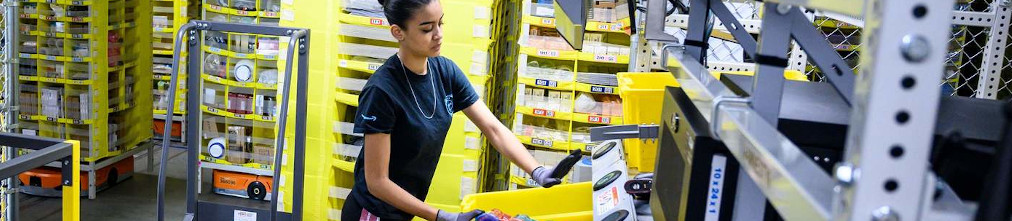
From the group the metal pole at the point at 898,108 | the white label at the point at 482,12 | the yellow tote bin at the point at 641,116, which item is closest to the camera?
the metal pole at the point at 898,108

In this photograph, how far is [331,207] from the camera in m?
5.31

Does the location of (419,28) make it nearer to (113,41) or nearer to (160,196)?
(160,196)

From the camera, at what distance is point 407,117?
124 inches

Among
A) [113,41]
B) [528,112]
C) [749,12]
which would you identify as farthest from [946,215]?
[113,41]

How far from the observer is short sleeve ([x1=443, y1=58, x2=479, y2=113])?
3451mm

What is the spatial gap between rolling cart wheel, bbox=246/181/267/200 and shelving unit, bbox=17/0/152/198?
132 cm

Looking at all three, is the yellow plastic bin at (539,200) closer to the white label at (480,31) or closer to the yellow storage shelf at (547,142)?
the white label at (480,31)

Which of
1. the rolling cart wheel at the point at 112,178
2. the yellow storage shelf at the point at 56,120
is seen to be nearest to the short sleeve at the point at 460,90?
the yellow storage shelf at the point at 56,120

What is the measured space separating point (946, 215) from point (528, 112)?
4.42 meters

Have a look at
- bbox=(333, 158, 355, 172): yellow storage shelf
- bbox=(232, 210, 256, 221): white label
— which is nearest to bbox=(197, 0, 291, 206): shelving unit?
bbox=(333, 158, 355, 172): yellow storage shelf

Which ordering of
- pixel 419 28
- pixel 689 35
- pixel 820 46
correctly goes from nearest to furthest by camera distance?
pixel 820 46
pixel 689 35
pixel 419 28

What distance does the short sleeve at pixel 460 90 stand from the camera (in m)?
3.45

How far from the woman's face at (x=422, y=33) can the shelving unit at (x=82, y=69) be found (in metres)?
4.34

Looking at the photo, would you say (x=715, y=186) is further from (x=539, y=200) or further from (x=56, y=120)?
(x=56, y=120)
